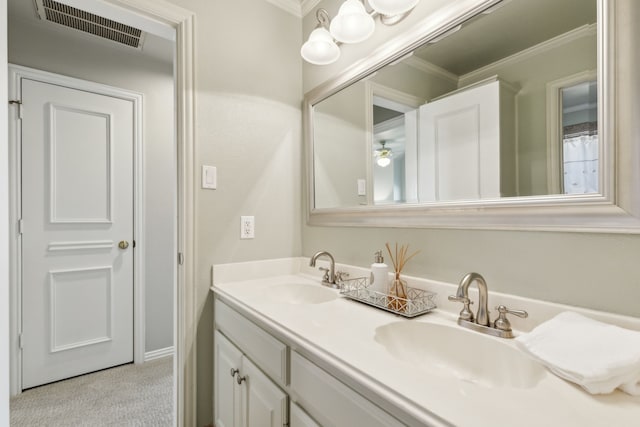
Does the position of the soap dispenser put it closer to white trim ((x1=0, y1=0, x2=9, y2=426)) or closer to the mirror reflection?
the mirror reflection

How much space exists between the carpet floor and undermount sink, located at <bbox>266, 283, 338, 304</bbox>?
39.0 inches

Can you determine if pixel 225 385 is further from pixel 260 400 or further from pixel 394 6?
pixel 394 6

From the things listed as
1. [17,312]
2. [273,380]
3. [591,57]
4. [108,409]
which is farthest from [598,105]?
[17,312]

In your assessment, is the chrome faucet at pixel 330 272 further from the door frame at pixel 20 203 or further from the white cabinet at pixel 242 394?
the door frame at pixel 20 203

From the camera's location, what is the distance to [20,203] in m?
1.91

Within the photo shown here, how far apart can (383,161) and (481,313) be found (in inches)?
28.0

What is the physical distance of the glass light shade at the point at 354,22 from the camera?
4.19 ft

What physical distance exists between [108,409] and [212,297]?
41.0 inches

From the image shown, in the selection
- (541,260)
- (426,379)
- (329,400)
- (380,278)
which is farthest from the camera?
(380,278)

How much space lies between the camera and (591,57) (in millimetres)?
760

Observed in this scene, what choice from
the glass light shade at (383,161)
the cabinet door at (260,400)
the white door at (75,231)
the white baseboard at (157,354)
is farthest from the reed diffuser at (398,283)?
the white baseboard at (157,354)

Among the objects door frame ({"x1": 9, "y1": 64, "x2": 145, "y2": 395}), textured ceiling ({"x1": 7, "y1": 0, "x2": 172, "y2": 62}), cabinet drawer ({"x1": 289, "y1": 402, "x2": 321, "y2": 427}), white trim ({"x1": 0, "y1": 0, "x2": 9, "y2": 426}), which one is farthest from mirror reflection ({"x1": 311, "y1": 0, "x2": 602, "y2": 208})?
door frame ({"x1": 9, "y1": 64, "x2": 145, "y2": 395})

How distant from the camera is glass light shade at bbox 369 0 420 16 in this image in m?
1.12

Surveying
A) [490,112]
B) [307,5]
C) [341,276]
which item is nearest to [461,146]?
[490,112]
